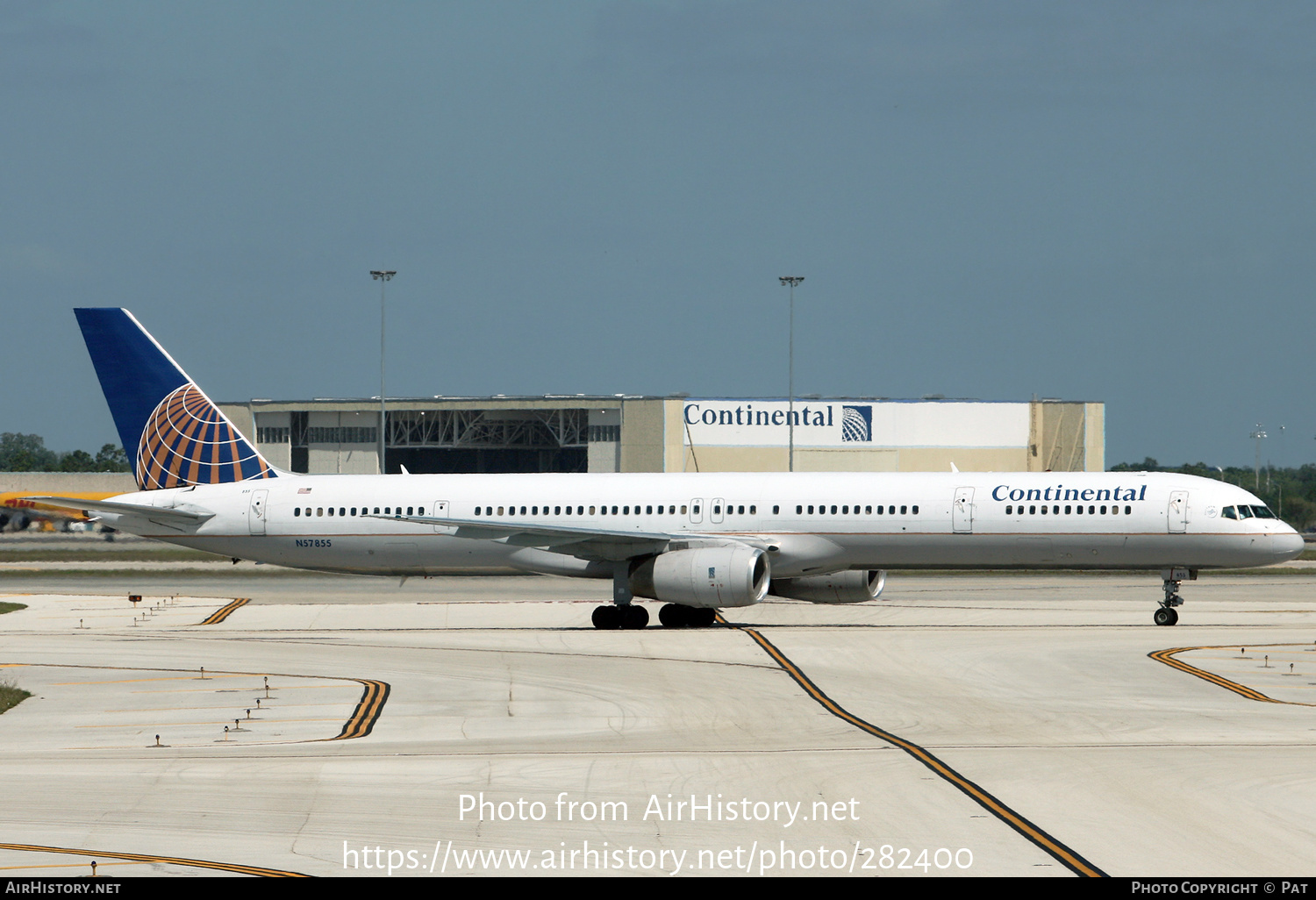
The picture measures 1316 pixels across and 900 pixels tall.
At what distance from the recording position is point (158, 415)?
1741 inches

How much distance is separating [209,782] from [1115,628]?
24997 mm

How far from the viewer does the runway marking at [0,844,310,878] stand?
1163 cm

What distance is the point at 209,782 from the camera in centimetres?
1592

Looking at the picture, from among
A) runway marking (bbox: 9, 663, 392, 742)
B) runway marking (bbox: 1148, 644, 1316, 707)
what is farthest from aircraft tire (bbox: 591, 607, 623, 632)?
runway marking (bbox: 1148, 644, 1316, 707)

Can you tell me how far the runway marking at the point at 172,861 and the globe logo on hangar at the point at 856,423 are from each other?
93557mm

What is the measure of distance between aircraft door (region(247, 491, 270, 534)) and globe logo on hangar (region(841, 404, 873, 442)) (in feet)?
220

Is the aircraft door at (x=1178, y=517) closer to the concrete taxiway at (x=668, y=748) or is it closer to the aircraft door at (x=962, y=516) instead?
the concrete taxiway at (x=668, y=748)

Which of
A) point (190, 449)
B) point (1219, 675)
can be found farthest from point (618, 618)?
point (1219, 675)

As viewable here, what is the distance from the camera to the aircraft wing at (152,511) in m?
39.9

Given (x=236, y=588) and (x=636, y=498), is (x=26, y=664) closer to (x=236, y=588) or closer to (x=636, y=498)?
(x=636, y=498)

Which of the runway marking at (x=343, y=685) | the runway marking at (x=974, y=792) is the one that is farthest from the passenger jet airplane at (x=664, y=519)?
the runway marking at (x=974, y=792)

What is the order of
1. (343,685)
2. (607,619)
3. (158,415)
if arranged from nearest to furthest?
(343,685)
(607,619)
(158,415)

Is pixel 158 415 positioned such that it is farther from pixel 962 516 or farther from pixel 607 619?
pixel 962 516

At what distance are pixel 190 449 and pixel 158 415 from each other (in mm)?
1652
